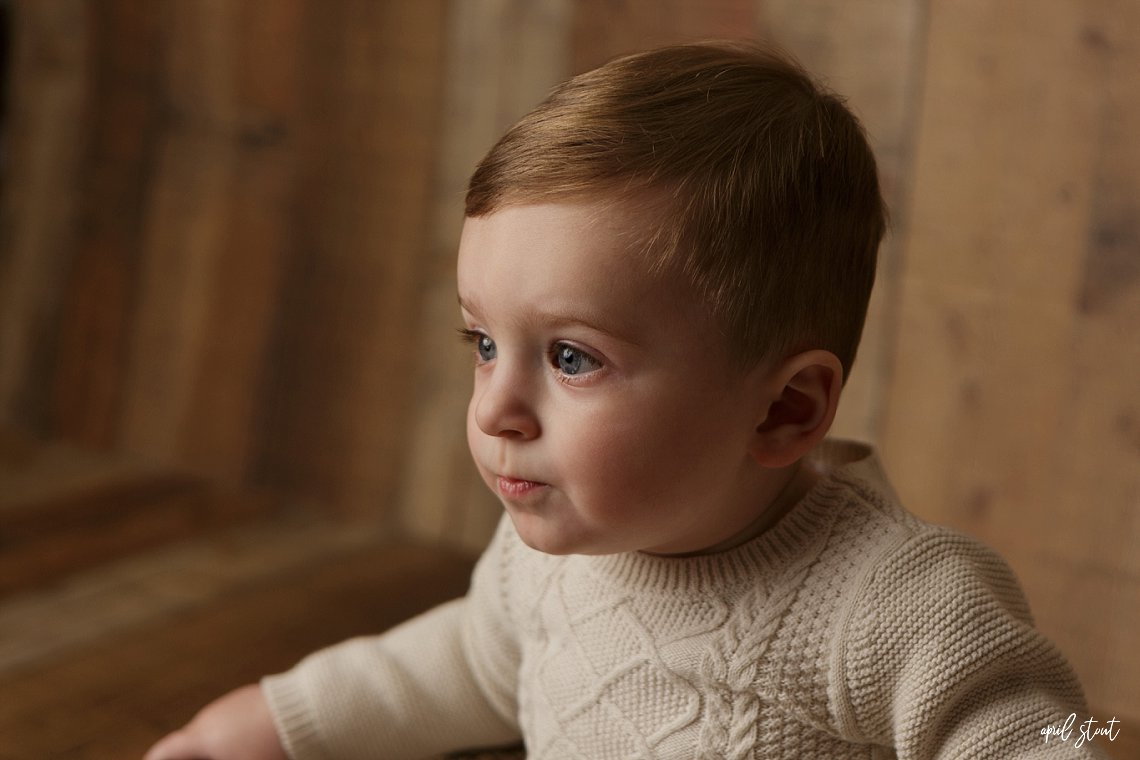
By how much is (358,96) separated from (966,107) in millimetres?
732

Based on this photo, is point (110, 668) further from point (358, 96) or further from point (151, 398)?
point (358, 96)

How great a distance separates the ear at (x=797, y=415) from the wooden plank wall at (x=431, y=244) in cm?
53

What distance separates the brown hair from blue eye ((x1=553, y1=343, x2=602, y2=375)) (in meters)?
0.07

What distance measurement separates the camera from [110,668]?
1.25m

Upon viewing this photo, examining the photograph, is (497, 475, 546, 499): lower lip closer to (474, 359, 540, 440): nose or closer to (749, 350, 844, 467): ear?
(474, 359, 540, 440): nose

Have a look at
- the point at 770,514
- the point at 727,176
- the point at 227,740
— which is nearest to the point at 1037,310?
the point at 770,514

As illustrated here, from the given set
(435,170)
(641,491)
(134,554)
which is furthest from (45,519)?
(641,491)

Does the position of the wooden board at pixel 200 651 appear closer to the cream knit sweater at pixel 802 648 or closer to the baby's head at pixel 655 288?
the cream knit sweater at pixel 802 648

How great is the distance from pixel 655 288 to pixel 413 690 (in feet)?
1.45

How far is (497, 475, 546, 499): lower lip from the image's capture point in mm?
A: 788

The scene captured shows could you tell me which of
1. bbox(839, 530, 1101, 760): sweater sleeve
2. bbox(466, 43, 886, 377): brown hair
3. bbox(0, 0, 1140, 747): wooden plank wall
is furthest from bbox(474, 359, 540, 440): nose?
bbox(0, 0, 1140, 747): wooden plank wall

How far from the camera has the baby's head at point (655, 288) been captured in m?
0.74

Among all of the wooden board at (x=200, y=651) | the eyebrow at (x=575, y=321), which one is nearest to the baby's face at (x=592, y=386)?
the eyebrow at (x=575, y=321)

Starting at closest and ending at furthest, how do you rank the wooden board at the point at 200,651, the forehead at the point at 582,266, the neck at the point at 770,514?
the forehead at the point at 582,266 → the neck at the point at 770,514 → the wooden board at the point at 200,651
